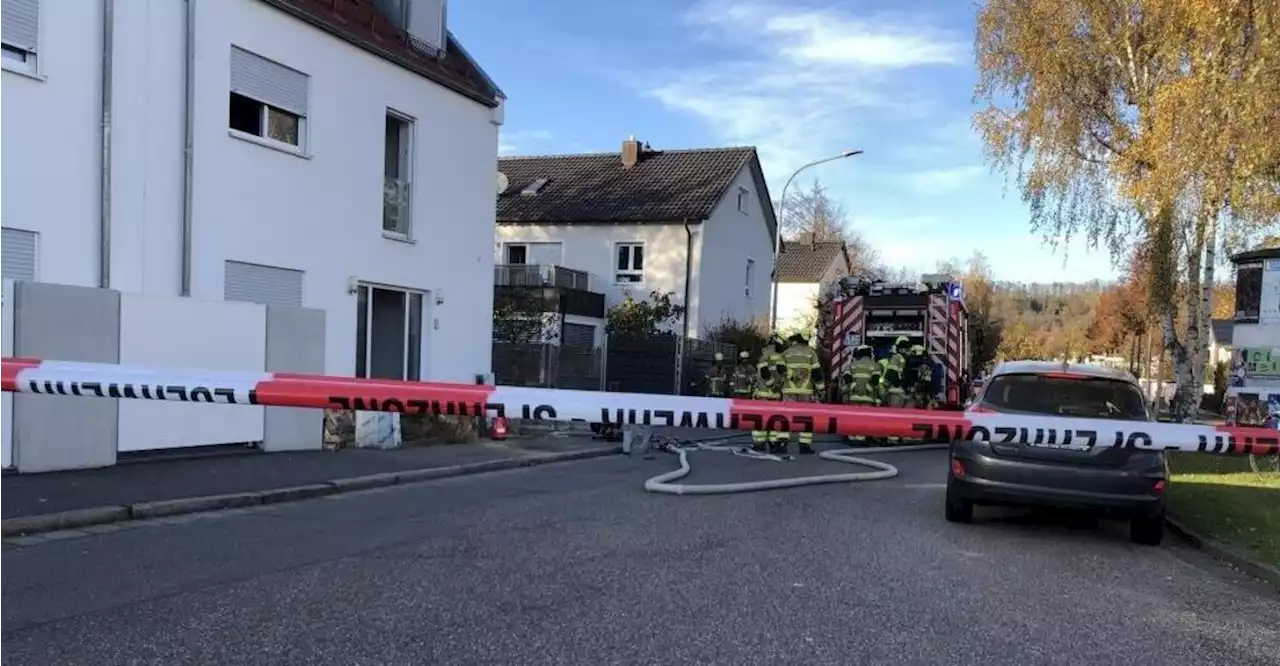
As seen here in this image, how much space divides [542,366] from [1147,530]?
14.3 meters

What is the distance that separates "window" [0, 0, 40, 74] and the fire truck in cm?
1427

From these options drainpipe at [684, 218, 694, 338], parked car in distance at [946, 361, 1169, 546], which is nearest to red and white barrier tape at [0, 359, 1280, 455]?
parked car in distance at [946, 361, 1169, 546]

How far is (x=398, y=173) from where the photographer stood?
53.2 ft

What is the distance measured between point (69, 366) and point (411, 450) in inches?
292

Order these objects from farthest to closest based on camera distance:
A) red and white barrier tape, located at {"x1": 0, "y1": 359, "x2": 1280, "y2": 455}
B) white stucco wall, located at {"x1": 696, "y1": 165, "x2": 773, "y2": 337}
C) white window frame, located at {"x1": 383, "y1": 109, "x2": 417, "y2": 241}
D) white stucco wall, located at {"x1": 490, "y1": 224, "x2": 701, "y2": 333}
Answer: white stucco wall, located at {"x1": 696, "y1": 165, "x2": 773, "y2": 337} → white stucco wall, located at {"x1": 490, "y1": 224, "x2": 701, "y2": 333} → white window frame, located at {"x1": 383, "y1": 109, "x2": 417, "y2": 241} → red and white barrier tape, located at {"x1": 0, "y1": 359, "x2": 1280, "y2": 455}

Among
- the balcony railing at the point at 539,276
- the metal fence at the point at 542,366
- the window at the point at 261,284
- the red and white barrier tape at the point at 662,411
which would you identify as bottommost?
the metal fence at the point at 542,366

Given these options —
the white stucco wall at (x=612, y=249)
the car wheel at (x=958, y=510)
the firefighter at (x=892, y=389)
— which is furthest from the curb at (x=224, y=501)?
the white stucco wall at (x=612, y=249)

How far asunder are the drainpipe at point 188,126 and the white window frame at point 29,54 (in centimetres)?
178

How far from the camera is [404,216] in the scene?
16125 mm

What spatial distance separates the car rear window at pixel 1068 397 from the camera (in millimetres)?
8250

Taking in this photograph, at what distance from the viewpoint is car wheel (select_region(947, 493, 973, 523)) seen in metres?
8.51

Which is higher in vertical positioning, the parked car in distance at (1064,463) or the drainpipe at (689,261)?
the drainpipe at (689,261)

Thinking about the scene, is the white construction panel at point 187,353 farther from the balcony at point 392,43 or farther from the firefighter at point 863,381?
the firefighter at point 863,381

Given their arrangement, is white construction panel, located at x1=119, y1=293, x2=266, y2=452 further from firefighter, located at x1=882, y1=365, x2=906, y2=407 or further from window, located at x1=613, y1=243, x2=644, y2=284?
window, located at x1=613, y1=243, x2=644, y2=284
